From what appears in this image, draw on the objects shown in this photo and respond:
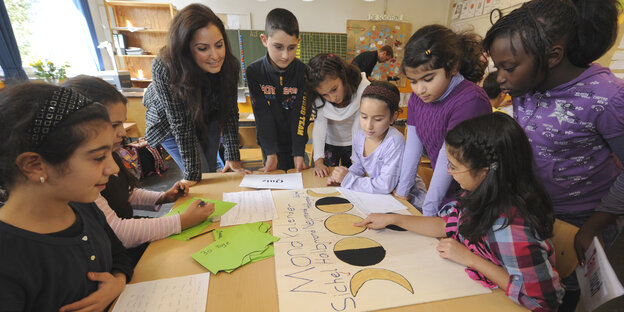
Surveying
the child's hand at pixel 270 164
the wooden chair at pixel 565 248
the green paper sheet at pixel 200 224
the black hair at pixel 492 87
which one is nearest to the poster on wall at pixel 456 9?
the black hair at pixel 492 87

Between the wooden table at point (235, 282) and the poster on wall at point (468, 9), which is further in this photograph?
the poster on wall at point (468, 9)

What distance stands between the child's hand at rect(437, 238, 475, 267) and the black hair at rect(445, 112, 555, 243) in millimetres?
45

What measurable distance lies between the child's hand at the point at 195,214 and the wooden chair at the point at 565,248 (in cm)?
103

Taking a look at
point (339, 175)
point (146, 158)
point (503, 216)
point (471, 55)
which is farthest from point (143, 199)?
point (146, 158)

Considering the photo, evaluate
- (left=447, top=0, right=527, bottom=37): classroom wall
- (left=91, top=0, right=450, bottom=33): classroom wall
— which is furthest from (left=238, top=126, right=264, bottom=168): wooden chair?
(left=447, top=0, right=527, bottom=37): classroom wall

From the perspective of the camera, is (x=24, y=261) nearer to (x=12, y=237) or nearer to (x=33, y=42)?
(x=12, y=237)

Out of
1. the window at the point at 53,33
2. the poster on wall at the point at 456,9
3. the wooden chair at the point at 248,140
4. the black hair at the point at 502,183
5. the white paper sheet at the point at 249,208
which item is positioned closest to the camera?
the black hair at the point at 502,183

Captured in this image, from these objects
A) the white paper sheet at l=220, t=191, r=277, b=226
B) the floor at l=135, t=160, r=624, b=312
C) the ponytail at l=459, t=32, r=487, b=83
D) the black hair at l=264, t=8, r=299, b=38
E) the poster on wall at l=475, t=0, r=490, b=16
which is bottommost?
the floor at l=135, t=160, r=624, b=312

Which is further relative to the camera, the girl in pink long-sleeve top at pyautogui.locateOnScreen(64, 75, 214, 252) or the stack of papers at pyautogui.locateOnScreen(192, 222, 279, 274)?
the girl in pink long-sleeve top at pyautogui.locateOnScreen(64, 75, 214, 252)

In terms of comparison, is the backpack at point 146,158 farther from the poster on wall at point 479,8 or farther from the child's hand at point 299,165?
the poster on wall at point 479,8

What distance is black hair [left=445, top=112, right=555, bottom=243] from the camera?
636mm

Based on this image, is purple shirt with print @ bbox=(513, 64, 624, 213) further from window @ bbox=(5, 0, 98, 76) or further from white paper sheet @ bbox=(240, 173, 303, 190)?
window @ bbox=(5, 0, 98, 76)

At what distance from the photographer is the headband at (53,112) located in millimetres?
491

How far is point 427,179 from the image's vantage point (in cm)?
131
